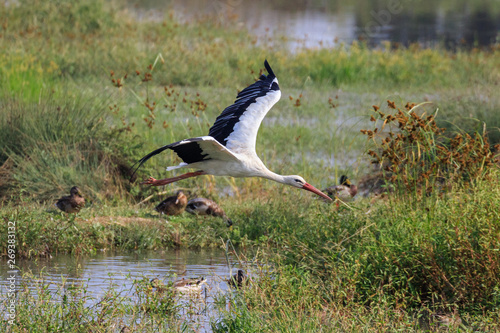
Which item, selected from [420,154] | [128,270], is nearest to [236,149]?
[128,270]

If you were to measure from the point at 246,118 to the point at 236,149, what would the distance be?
477 millimetres

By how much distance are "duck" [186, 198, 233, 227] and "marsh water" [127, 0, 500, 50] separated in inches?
521

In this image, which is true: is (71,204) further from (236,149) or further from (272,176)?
(272,176)

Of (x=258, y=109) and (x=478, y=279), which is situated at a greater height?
(x=258, y=109)

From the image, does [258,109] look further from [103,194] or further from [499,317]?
[499,317]

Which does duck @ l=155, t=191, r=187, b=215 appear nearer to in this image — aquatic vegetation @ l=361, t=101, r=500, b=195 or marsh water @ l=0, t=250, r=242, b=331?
marsh water @ l=0, t=250, r=242, b=331

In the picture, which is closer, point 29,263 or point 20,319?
point 20,319

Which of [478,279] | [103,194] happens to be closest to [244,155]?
[103,194]

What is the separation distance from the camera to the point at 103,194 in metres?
9.15

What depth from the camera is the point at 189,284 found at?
21.0 ft

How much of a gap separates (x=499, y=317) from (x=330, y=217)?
1.96 m

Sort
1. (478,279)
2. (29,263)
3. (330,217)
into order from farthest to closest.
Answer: (29,263), (330,217), (478,279)

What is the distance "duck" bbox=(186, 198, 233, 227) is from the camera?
8539 millimetres

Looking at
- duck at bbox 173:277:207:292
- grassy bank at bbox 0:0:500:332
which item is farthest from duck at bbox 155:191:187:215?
duck at bbox 173:277:207:292
